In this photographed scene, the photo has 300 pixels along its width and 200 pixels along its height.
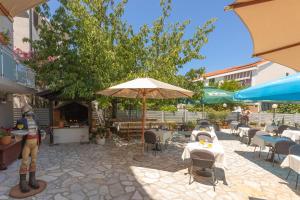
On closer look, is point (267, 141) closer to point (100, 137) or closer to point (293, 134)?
point (293, 134)

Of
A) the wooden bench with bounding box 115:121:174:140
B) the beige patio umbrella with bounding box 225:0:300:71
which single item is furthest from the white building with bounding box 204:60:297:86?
the beige patio umbrella with bounding box 225:0:300:71

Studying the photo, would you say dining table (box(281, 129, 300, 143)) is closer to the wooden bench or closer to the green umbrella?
the green umbrella

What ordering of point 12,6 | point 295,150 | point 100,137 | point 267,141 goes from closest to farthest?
point 12,6, point 295,150, point 267,141, point 100,137

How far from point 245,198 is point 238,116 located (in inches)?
604

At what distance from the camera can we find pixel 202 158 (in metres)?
5.71

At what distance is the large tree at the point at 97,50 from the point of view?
31.6 feet

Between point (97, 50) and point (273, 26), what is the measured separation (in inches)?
332

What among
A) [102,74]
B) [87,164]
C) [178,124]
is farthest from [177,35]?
[87,164]

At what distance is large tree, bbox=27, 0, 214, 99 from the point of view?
963 cm

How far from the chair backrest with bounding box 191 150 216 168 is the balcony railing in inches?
323

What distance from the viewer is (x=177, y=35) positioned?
12.8 m

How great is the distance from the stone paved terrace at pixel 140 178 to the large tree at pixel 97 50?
347cm

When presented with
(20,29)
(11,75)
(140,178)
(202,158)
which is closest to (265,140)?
(202,158)

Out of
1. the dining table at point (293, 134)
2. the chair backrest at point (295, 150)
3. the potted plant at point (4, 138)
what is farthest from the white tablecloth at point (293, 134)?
the potted plant at point (4, 138)
